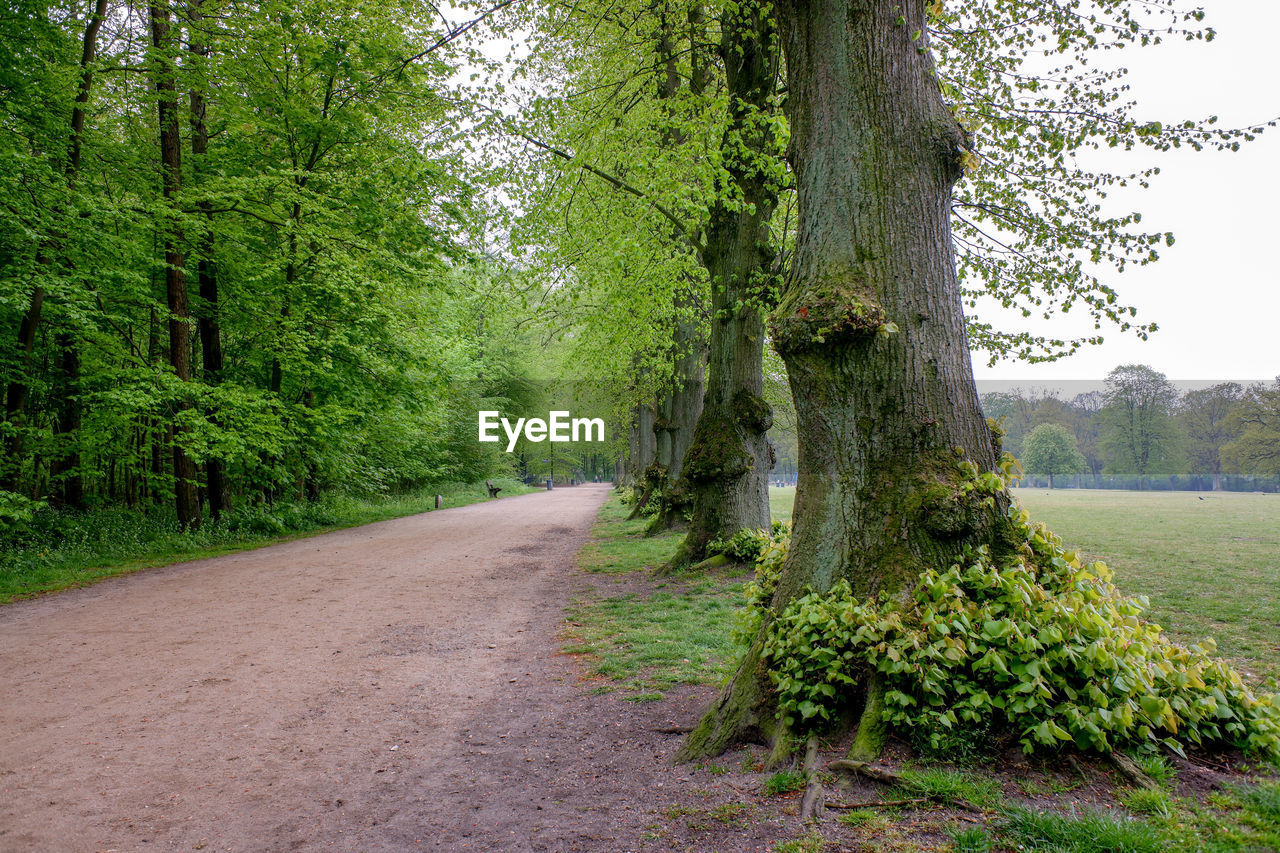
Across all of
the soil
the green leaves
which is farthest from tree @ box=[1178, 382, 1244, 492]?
the soil

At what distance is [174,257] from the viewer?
1337cm

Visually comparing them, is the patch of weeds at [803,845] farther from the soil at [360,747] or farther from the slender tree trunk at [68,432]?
the slender tree trunk at [68,432]

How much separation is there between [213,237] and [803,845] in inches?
652

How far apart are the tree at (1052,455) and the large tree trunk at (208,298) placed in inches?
3031

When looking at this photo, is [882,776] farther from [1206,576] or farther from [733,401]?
[1206,576]

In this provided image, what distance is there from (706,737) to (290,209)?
47.6 ft

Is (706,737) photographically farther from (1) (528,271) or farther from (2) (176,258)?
(2) (176,258)

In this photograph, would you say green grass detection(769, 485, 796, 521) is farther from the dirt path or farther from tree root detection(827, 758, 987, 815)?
the dirt path

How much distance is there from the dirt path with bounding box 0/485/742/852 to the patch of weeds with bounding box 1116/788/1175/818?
2.05m

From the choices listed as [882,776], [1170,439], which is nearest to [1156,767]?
[882,776]

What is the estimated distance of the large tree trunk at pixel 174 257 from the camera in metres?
12.6

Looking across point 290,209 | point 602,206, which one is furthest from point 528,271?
point 290,209

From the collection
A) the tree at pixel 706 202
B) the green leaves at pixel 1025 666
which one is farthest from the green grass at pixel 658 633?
the green leaves at pixel 1025 666

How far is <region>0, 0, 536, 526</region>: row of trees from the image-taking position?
10883mm
